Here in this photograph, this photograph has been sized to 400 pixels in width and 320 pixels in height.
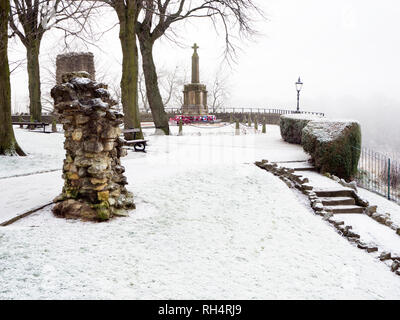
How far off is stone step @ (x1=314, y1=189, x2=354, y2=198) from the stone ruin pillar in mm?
5693

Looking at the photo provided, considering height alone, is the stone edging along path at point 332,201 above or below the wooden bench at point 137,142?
below

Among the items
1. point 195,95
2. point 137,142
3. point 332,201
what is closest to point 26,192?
point 137,142

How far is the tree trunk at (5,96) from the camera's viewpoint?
12.6m

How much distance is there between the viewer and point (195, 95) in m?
33.6

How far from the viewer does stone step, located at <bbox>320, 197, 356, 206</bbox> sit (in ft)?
35.1

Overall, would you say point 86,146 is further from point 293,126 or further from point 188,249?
point 293,126

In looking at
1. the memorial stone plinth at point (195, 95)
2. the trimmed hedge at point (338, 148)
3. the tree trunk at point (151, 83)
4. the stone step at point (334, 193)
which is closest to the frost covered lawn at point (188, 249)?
the stone step at point (334, 193)

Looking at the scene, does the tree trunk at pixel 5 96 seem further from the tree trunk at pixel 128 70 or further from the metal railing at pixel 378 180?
the metal railing at pixel 378 180

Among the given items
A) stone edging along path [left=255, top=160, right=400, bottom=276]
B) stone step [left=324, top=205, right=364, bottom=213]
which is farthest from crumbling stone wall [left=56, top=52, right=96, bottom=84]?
stone step [left=324, top=205, right=364, bottom=213]

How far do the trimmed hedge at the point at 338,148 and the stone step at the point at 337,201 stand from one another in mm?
2540

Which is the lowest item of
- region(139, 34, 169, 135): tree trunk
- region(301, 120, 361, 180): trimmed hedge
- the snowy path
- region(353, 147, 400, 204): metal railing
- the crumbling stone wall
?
region(353, 147, 400, 204): metal railing

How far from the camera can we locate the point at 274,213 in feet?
28.8

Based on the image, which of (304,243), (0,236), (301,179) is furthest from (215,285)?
(301,179)

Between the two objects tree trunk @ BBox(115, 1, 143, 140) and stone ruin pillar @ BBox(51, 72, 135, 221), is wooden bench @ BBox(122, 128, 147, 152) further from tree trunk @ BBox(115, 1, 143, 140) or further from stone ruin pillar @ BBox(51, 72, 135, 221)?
stone ruin pillar @ BBox(51, 72, 135, 221)
